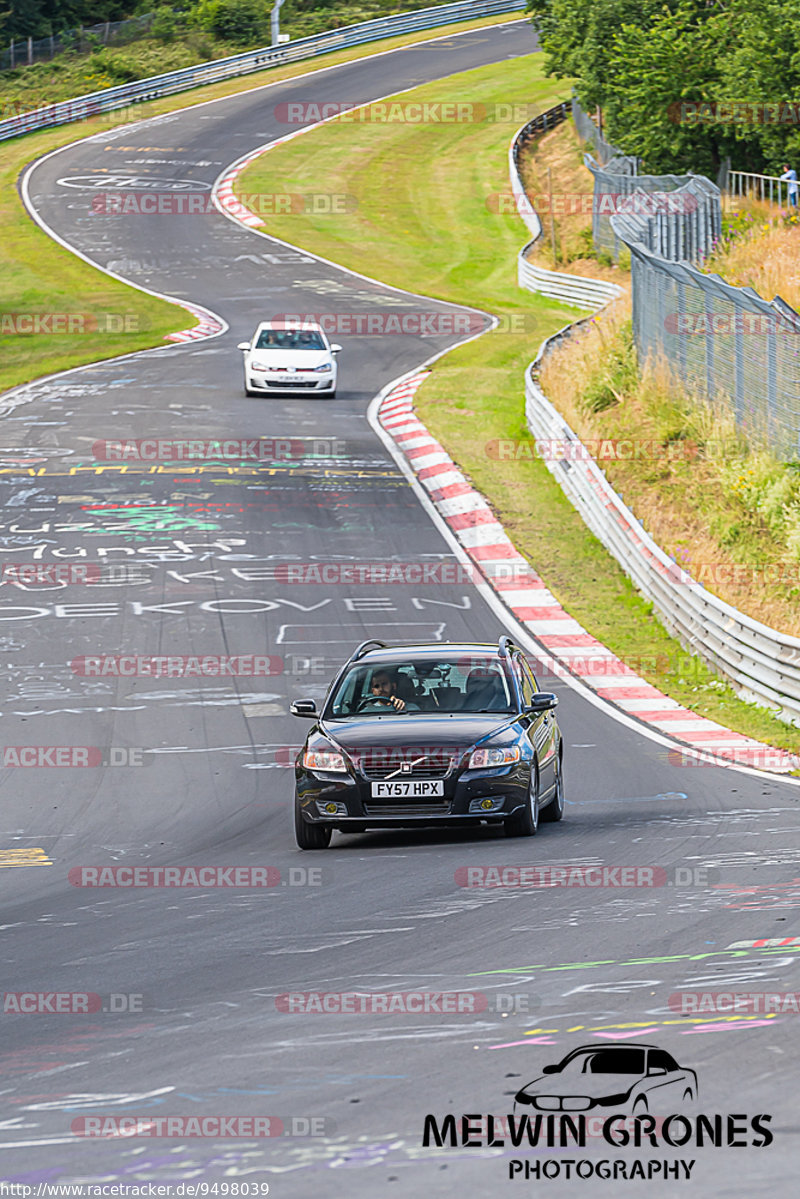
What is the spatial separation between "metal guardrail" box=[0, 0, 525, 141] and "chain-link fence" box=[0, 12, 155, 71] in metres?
5.83

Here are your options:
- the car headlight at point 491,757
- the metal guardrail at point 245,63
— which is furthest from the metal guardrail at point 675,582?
the metal guardrail at point 245,63

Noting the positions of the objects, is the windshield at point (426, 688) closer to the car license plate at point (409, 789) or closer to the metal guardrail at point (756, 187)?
the car license plate at point (409, 789)

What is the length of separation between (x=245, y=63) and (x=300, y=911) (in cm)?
8125

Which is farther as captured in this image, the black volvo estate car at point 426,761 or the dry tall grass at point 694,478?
the dry tall grass at point 694,478

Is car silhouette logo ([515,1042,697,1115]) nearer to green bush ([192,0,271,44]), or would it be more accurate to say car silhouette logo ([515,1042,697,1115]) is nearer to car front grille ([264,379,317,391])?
car front grille ([264,379,317,391])

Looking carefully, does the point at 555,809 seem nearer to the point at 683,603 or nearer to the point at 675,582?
the point at 683,603

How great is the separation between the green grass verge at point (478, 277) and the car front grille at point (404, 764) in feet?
17.8

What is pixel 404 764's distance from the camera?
11320 millimetres

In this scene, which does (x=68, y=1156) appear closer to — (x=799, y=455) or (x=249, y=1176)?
(x=249, y=1176)

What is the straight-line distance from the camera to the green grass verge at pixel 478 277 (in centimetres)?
2095

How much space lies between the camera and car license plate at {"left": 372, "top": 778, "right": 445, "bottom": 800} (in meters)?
11.3

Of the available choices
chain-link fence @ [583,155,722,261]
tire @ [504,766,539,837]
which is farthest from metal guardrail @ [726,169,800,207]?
tire @ [504,766,539,837]

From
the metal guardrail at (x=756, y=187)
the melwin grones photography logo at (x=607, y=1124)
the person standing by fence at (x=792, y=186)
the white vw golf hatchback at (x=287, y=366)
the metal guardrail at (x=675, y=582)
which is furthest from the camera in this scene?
the metal guardrail at (x=756, y=187)

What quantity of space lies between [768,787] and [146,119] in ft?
230
